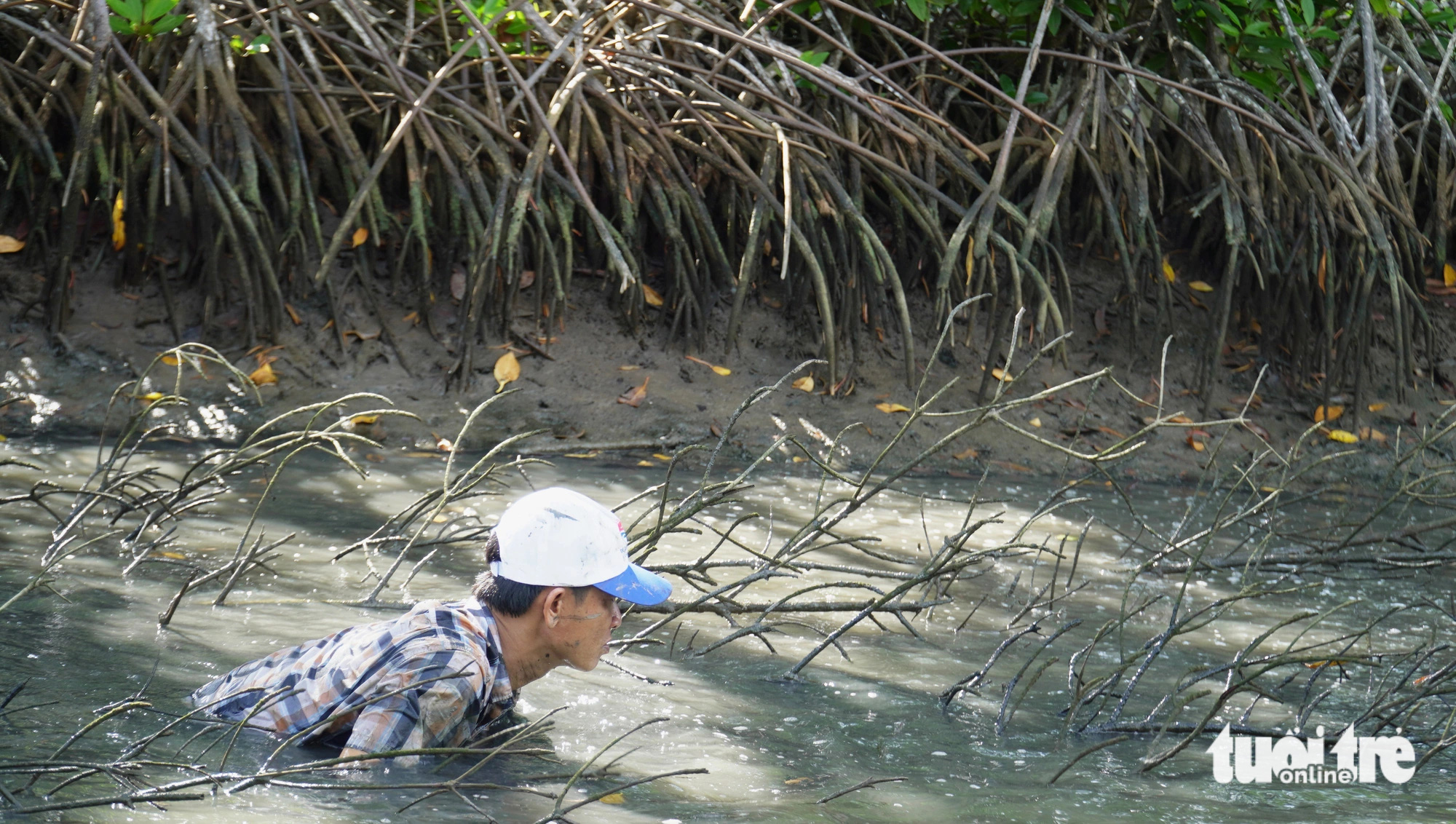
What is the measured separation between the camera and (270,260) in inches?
204

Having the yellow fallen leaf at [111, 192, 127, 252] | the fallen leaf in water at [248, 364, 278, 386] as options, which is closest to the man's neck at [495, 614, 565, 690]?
the fallen leaf in water at [248, 364, 278, 386]

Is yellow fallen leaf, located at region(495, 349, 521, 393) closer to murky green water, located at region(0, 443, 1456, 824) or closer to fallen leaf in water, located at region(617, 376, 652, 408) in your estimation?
fallen leaf in water, located at region(617, 376, 652, 408)

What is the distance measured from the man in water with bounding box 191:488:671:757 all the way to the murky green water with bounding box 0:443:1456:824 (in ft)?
0.39

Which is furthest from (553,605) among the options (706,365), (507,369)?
(706,365)

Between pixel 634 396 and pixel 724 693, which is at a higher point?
pixel 634 396

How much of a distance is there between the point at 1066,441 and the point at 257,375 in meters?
3.22

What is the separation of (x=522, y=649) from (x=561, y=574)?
181mm

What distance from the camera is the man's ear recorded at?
2.46 m

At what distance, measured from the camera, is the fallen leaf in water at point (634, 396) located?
5445 millimetres

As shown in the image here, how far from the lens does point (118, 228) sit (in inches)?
210

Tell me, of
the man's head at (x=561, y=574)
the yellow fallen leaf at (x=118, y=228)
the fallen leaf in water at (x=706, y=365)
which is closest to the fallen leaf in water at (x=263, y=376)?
the yellow fallen leaf at (x=118, y=228)

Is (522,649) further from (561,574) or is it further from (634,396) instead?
(634,396)

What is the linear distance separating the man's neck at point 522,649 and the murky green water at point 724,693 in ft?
0.58

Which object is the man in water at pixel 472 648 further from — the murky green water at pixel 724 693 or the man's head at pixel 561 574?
the murky green water at pixel 724 693
